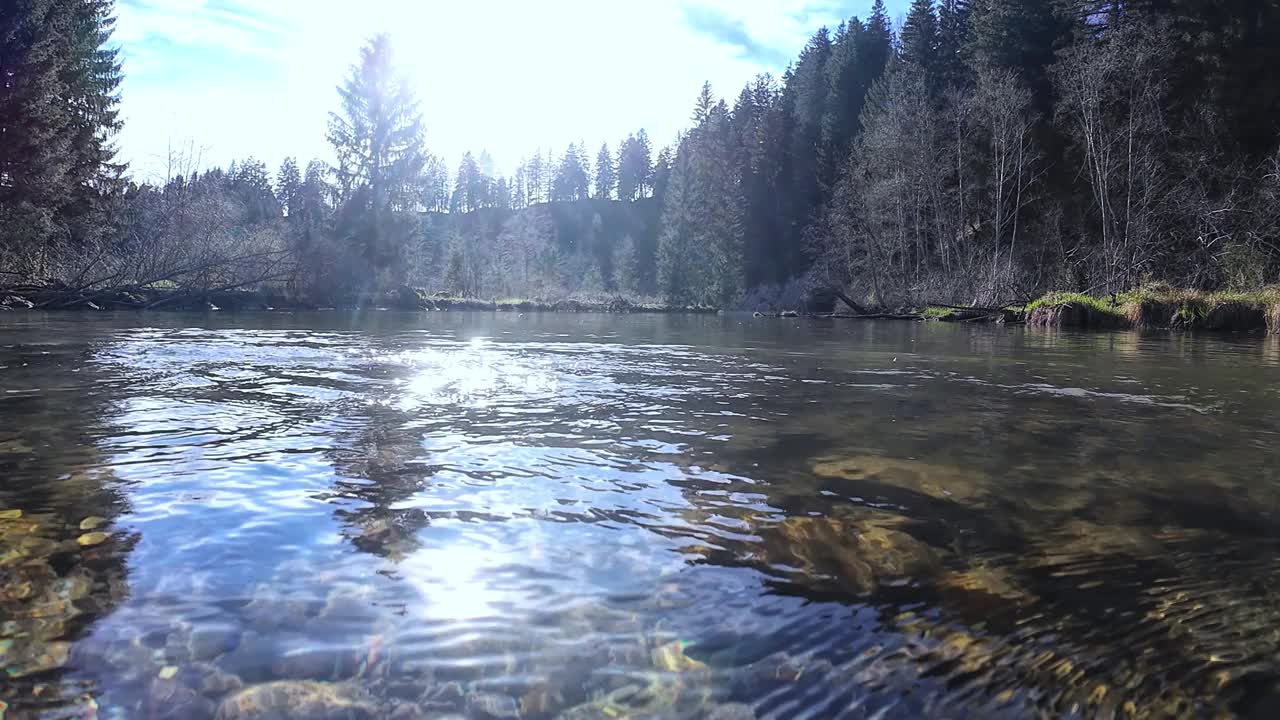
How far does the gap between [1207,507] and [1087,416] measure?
2.81 meters

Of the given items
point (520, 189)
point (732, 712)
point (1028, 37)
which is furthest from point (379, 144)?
point (520, 189)

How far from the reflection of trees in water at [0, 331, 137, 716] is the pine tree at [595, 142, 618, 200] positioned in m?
117

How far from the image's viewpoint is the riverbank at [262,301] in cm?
2234

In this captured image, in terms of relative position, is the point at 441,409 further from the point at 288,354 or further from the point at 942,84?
the point at 942,84

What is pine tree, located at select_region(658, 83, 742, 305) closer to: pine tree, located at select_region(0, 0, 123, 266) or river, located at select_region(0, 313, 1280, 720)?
pine tree, located at select_region(0, 0, 123, 266)

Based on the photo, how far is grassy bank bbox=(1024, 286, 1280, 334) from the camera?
19.3 m

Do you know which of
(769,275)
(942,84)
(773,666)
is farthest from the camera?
(769,275)

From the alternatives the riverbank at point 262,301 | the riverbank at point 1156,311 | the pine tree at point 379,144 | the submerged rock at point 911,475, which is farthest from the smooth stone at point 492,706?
the pine tree at point 379,144

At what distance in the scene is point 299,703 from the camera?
174cm

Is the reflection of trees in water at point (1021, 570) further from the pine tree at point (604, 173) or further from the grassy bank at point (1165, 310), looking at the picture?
the pine tree at point (604, 173)

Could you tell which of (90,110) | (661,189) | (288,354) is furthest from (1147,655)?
(661,189)

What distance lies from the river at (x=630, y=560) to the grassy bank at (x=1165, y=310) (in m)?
16.8

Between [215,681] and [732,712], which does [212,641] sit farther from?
[732,712]

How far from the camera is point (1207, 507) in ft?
11.3
